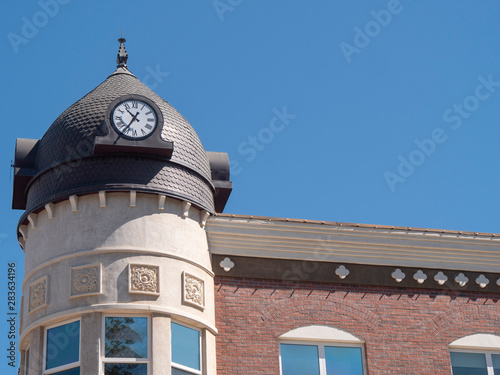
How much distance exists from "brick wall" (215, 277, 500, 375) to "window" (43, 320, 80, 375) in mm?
3151

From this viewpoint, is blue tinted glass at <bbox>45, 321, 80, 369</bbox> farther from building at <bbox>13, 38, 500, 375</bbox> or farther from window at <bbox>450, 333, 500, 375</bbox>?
window at <bbox>450, 333, 500, 375</bbox>

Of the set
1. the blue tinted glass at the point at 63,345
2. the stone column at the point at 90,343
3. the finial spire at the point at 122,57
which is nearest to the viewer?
the stone column at the point at 90,343

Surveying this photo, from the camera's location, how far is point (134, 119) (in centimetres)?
2019

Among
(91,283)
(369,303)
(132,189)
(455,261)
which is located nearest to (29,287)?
(91,283)

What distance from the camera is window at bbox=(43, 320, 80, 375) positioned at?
18.3m

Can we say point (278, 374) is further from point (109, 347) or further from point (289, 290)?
point (109, 347)

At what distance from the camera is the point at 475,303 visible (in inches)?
867

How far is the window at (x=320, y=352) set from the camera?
20.2 meters

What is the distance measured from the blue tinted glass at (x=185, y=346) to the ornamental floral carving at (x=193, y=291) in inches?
23.5

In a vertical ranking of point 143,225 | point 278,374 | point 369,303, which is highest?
point 143,225

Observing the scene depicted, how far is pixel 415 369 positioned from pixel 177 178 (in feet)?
22.9

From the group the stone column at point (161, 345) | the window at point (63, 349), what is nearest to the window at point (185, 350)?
the stone column at point (161, 345)

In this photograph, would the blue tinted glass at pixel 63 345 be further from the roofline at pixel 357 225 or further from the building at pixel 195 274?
the roofline at pixel 357 225

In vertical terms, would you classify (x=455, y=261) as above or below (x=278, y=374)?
above
